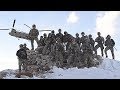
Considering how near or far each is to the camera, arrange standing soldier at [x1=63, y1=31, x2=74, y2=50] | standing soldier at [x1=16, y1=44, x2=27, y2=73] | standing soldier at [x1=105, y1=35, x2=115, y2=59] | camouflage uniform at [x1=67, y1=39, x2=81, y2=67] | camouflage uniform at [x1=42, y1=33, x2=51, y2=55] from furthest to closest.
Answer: standing soldier at [x1=105, y1=35, x2=115, y2=59], standing soldier at [x1=63, y1=31, x2=74, y2=50], camouflage uniform at [x1=42, y1=33, x2=51, y2=55], camouflage uniform at [x1=67, y1=39, x2=81, y2=67], standing soldier at [x1=16, y1=44, x2=27, y2=73]

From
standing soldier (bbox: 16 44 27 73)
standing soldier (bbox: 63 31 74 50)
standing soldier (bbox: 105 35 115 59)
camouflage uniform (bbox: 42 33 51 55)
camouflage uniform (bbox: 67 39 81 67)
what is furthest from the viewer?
standing soldier (bbox: 105 35 115 59)

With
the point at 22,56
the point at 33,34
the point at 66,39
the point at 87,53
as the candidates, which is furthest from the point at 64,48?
the point at 22,56

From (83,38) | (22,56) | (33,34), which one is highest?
(33,34)

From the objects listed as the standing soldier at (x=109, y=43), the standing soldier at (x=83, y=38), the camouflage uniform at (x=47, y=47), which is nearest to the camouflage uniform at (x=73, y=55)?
the standing soldier at (x=83, y=38)

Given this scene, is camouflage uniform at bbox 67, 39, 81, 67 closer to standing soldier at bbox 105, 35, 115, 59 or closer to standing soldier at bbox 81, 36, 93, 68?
standing soldier at bbox 81, 36, 93, 68

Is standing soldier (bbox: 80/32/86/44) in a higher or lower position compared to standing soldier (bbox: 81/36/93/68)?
higher

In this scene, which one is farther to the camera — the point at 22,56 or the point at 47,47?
the point at 47,47

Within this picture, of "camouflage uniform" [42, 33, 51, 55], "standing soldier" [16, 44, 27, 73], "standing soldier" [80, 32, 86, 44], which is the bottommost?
"standing soldier" [16, 44, 27, 73]

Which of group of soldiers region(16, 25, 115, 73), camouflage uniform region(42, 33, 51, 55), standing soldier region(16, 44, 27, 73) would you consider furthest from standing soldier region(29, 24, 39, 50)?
standing soldier region(16, 44, 27, 73)

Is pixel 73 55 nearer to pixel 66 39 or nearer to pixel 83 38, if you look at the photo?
pixel 66 39
